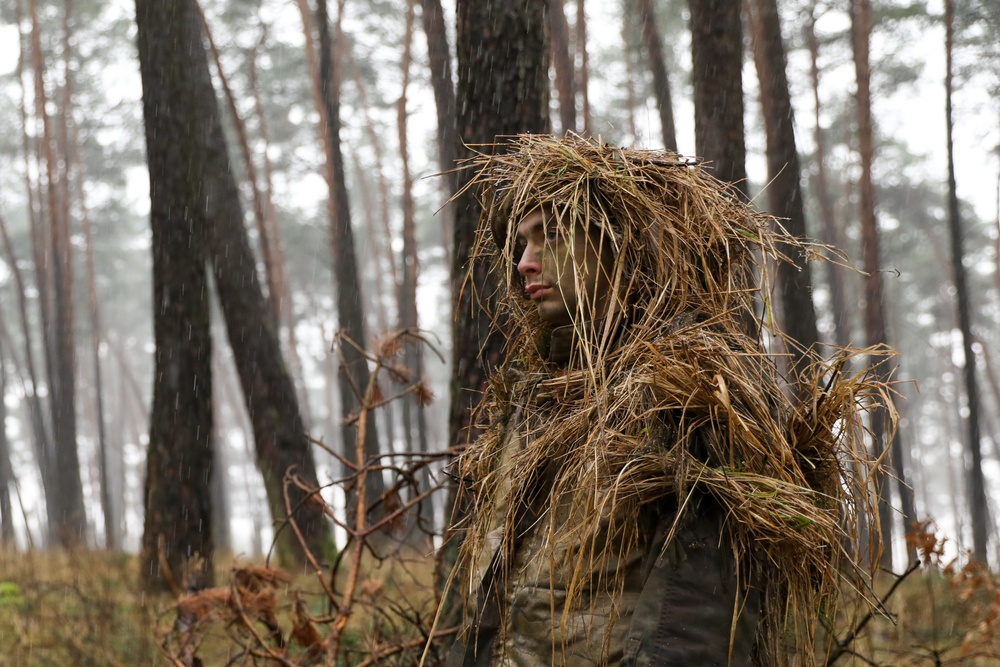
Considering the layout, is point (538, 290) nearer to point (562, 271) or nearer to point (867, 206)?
point (562, 271)

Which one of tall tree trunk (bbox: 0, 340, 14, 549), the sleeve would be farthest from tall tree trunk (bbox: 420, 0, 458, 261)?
the sleeve

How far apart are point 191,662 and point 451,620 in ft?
3.82

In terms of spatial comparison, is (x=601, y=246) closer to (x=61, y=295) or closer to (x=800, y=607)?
(x=800, y=607)

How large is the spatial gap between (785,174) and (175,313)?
5.81m

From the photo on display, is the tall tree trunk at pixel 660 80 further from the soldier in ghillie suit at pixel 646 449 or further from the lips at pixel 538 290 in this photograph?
the lips at pixel 538 290

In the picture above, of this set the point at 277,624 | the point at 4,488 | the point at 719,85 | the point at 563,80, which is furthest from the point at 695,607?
the point at 4,488

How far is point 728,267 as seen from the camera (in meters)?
2.70

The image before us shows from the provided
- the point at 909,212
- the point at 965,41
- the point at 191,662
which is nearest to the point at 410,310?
the point at 965,41

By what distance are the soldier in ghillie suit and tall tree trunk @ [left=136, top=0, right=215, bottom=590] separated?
5.03m

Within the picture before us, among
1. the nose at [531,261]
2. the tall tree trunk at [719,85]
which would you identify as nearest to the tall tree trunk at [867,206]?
the tall tree trunk at [719,85]

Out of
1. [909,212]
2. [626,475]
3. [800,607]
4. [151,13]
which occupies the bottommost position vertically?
[800,607]

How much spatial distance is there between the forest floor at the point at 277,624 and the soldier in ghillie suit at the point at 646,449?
62cm

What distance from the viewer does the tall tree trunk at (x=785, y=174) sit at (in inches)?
330

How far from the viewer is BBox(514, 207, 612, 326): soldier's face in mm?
2619
